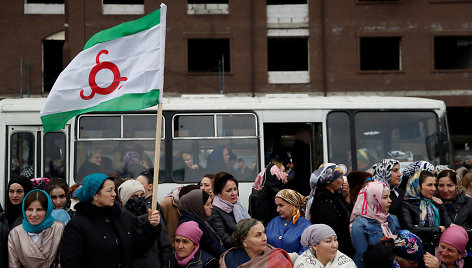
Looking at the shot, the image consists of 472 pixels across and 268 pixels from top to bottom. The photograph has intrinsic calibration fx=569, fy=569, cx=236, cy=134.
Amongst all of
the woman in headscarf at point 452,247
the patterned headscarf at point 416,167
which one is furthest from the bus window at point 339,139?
the woman in headscarf at point 452,247

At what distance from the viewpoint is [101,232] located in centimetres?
495

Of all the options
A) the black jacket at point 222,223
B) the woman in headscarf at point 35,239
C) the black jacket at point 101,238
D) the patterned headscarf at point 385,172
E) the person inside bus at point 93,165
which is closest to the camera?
the black jacket at point 101,238

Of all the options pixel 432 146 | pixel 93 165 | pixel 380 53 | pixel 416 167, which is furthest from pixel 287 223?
pixel 380 53

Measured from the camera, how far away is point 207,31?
23.8m

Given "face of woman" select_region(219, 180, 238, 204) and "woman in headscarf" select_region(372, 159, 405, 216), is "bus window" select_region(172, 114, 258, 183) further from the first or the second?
"face of woman" select_region(219, 180, 238, 204)

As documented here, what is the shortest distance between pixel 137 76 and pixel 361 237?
277 centimetres

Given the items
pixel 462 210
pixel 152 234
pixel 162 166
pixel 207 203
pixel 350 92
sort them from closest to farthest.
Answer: pixel 152 234
pixel 207 203
pixel 462 210
pixel 162 166
pixel 350 92

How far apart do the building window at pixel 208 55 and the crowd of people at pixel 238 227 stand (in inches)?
705

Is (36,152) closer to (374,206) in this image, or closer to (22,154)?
(22,154)

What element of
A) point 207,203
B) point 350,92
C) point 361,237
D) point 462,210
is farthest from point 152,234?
point 350,92

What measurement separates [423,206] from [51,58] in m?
21.4

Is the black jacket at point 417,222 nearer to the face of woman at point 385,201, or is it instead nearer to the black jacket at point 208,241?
the face of woman at point 385,201

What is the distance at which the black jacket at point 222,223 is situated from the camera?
21.7 feet

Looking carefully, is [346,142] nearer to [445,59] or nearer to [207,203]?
[207,203]
